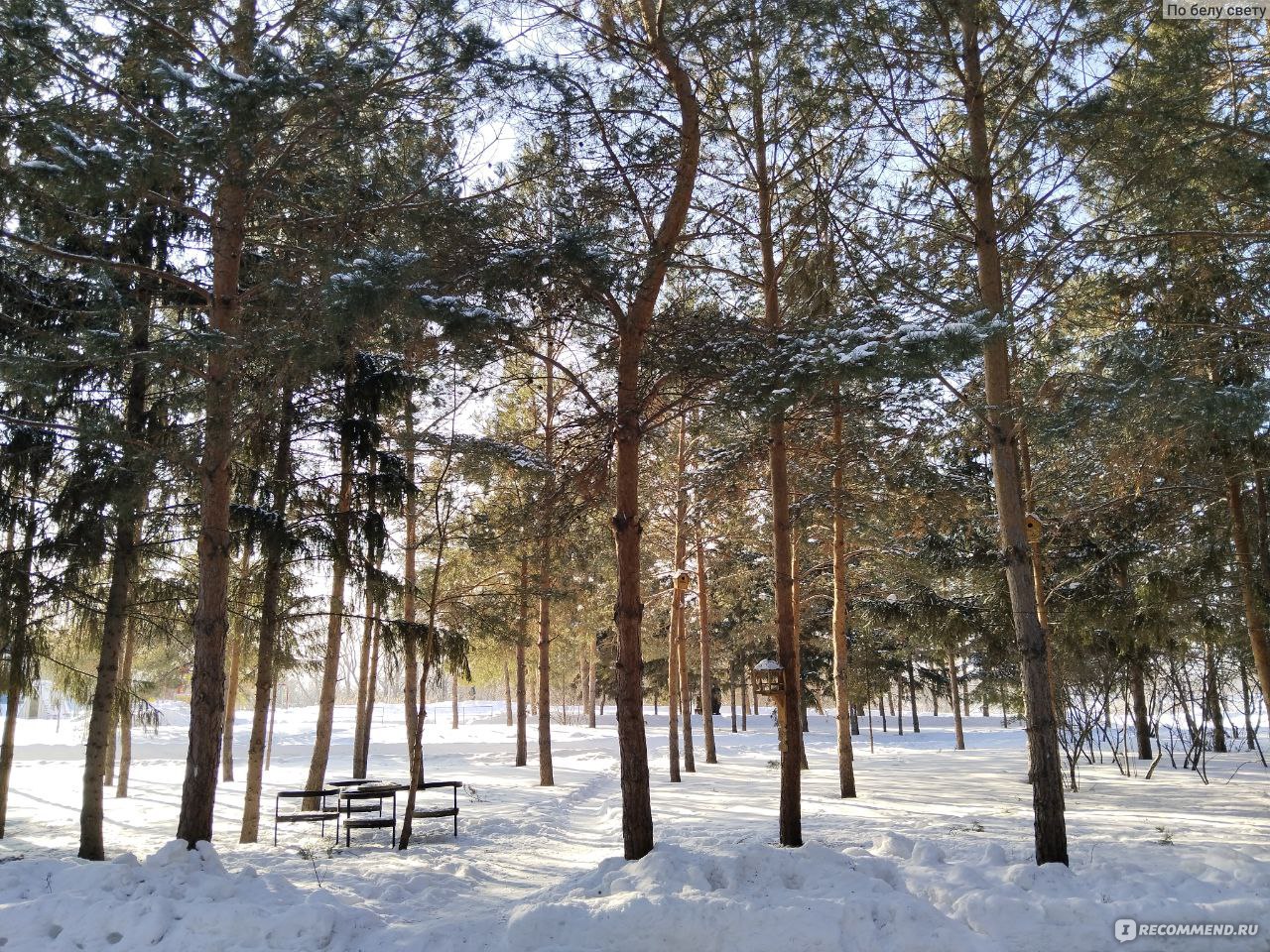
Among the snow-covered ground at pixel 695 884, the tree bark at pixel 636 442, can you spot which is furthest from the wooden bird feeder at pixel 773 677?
the tree bark at pixel 636 442

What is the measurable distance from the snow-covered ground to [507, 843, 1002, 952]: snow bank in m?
0.01

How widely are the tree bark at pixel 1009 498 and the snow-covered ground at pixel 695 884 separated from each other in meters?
0.54

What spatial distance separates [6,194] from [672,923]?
26.1 ft

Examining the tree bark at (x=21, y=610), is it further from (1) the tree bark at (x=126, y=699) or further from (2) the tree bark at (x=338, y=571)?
(2) the tree bark at (x=338, y=571)

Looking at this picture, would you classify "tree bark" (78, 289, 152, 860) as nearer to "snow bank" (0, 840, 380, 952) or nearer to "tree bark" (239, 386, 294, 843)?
"snow bank" (0, 840, 380, 952)

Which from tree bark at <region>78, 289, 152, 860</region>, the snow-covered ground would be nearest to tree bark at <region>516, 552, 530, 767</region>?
the snow-covered ground

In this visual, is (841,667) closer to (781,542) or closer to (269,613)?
(781,542)

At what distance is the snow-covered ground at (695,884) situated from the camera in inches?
208

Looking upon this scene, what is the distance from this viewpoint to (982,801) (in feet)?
38.2

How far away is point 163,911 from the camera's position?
18.3 feet

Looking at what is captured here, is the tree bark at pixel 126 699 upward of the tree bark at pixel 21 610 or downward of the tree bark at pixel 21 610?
downward

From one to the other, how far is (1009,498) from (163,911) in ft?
23.5

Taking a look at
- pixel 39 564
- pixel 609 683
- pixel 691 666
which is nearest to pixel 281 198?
pixel 39 564

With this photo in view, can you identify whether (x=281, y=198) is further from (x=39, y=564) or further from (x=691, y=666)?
(x=691, y=666)
